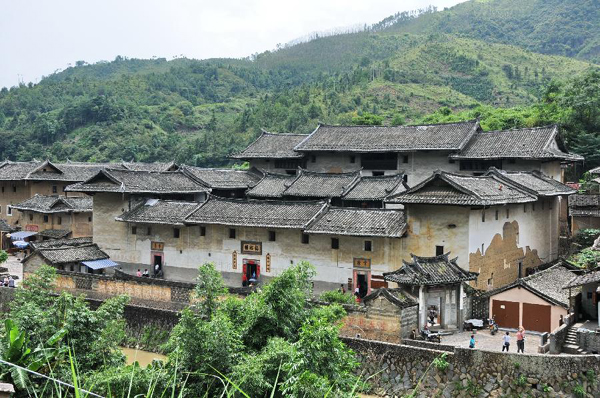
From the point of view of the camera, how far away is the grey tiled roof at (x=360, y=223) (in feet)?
98.9

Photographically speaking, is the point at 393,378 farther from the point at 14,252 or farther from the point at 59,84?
the point at 59,84

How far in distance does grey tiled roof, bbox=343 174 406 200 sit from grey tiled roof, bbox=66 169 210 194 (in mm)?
9696

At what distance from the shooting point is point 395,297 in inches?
945

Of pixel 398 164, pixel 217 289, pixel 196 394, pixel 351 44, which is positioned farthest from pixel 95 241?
pixel 351 44

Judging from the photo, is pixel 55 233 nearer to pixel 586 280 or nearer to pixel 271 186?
pixel 271 186

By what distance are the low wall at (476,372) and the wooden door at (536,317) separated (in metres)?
5.25

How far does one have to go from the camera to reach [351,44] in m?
165

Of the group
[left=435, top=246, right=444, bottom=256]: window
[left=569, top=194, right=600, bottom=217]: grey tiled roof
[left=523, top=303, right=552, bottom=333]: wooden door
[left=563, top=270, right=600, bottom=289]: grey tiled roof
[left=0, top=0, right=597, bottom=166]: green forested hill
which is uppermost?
[left=0, top=0, right=597, bottom=166]: green forested hill

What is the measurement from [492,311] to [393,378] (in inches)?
230

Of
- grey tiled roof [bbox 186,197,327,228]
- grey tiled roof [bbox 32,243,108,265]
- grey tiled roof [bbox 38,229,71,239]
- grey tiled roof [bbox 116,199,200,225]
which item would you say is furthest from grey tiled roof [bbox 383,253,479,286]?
grey tiled roof [bbox 38,229,71,239]

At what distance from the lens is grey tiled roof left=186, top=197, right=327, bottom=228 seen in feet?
109

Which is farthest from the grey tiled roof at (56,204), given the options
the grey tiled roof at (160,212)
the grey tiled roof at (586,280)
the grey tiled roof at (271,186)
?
the grey tiled roof at (586,280)

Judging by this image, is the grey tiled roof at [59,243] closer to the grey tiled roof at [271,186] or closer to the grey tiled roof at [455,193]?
the grey tiled roof at [271,186]

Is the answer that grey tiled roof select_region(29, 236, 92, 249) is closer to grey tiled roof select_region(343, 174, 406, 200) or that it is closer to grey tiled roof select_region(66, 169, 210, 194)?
grey tiled roof select_region(66, 169, 210, 194)
